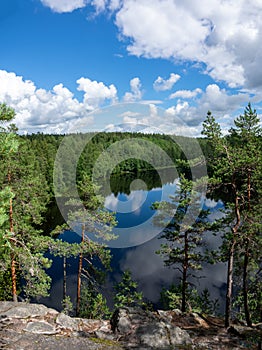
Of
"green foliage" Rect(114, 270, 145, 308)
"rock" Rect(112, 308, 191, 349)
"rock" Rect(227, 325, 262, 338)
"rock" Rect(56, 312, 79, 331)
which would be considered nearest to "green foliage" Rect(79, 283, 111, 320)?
"green foliage" Rect(114, 270, 145, 308)

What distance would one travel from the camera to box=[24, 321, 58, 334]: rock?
10.0 metres

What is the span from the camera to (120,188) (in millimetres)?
80375

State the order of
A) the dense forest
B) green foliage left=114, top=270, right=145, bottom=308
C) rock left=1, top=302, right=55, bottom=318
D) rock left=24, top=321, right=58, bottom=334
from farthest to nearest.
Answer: green foliage left=114, top=270, right=145, bottom=308
the dense forest
rock left=1, top=302, right=55, bottom=318
rock left=24, top=321, right=58, bottom=334

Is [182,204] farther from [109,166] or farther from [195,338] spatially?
[109,166]

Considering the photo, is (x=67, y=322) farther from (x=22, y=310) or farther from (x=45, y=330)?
(x=22, y=310)

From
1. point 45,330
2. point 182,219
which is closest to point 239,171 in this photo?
point 182,219

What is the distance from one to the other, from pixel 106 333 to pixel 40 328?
8.01 feet

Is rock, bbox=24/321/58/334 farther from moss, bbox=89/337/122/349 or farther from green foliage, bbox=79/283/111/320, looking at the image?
green foliage, bbox=79/283/111/320

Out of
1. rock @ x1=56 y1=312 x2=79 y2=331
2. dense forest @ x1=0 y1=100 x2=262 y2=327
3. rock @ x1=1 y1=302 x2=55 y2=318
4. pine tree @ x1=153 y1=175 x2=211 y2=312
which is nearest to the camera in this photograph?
rock @ x1=56 y1=312 x2=79 y2=331


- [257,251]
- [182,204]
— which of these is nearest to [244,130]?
[182,204]

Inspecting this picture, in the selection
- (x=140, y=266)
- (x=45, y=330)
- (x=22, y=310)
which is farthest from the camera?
(x=140, y=266)

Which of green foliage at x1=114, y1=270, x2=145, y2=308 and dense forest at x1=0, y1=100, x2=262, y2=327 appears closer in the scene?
dense forest at x1=0, y1=100, x2=262, y2=327

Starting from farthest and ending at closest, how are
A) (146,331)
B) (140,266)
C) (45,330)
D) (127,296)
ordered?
(140,266) < (127,296) < (146,331) < (45,330)

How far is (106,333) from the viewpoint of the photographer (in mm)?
10766
